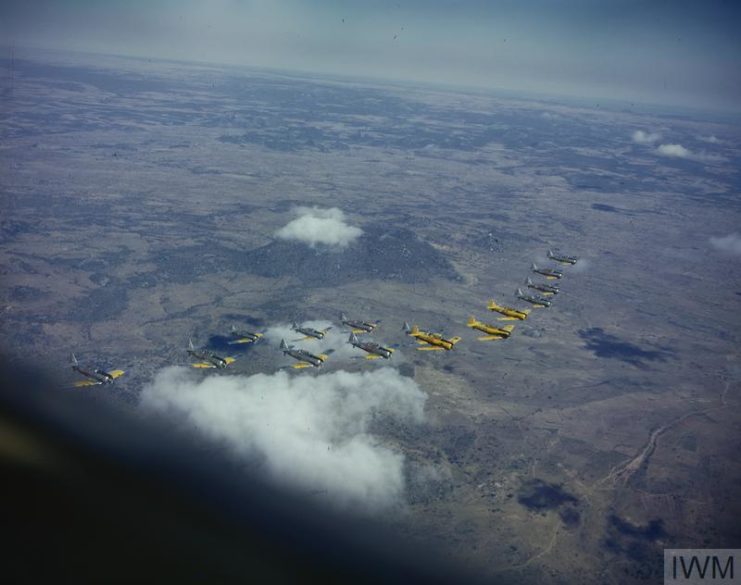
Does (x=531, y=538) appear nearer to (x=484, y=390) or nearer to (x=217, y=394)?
(x=484, y=390)

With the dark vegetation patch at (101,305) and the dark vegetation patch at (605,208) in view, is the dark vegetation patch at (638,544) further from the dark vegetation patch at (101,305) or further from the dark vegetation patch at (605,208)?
the dark vegetation patch at (605,208)

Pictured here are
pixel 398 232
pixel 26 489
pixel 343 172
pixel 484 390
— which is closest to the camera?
pixel 26 489

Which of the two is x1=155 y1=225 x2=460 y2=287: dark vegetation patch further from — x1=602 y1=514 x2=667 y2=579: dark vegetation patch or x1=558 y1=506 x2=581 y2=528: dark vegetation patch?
x1=602 y1=514 x2=667 y2=579: dark vegetation patch

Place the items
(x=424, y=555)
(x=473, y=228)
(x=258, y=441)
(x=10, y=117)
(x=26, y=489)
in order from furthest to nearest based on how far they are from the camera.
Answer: (x=10, y=117)
(x=473, y=228)
(x=258, y=441)
(x=424, y=555)
(x=26, y=489)

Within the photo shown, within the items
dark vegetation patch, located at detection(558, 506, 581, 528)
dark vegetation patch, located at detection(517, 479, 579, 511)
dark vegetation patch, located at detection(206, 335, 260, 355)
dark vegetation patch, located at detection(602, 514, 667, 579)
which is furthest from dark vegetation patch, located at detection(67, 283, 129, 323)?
dark vegetation patch, located at detection(602, 514, 667, 579)

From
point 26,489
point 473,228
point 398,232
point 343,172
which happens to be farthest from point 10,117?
point 26,489
